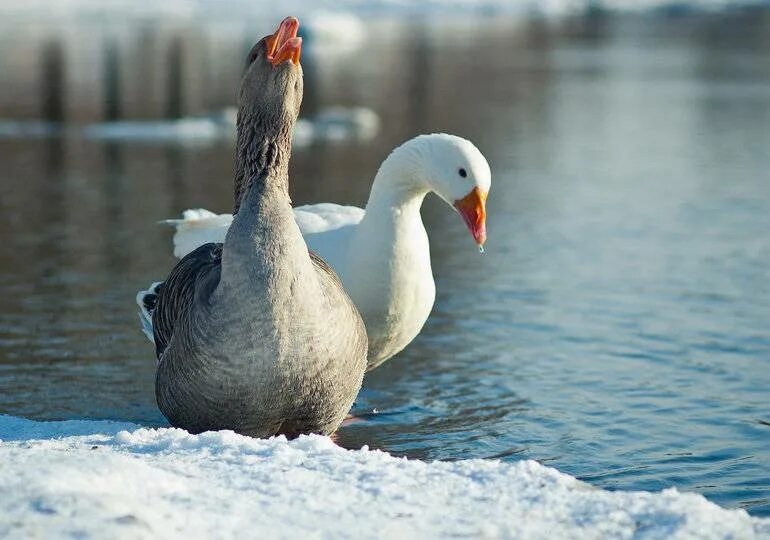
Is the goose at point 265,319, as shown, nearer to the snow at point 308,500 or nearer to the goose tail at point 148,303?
the snow at point 308,500

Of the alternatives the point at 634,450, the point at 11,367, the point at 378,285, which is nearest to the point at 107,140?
the point at 11,367

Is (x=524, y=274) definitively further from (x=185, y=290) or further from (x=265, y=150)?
(x=265, y=150)

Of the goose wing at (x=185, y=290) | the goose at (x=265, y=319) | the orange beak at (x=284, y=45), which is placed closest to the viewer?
the goose at (x=265, y=319)

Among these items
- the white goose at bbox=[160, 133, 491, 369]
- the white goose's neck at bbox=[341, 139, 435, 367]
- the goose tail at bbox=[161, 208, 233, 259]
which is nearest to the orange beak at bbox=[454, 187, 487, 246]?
the white goose at bbox=[160, 133, 491, 369]

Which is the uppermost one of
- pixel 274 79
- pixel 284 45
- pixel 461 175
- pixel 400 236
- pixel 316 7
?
pixel 316 7

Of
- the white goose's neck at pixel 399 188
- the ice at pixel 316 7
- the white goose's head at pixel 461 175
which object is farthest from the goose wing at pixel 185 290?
the ice at pixel 316 7

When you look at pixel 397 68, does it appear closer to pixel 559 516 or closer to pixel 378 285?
pixel 378 285

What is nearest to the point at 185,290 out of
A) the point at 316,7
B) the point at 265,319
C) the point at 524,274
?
the point at 265,319

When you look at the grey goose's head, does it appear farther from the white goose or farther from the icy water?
the icy water

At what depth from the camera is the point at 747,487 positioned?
5.28 metres

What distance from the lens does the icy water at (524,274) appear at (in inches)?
246

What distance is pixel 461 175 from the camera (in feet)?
20.8

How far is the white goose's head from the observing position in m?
6.27

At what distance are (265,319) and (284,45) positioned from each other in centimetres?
114
